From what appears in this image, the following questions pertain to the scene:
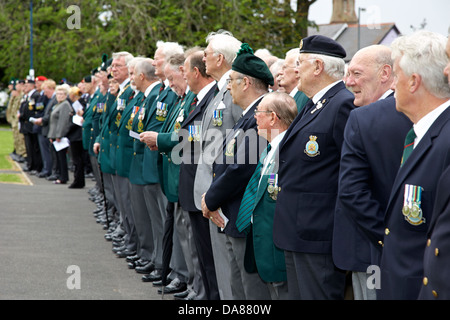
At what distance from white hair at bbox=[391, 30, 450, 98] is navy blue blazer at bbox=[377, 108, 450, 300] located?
13 cm

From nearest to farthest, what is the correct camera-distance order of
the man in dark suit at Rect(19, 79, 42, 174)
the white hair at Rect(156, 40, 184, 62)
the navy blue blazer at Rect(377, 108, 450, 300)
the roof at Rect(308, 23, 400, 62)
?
1. the navy blue blazer at Rect(377, 108, 450, 300)
2. the white hair at Rect(156, 40, 184, 62)
3. the man in dark suit at Rect(19, 79, 42, 174)
4. the roof at Rect(308, 23, 400, 62)

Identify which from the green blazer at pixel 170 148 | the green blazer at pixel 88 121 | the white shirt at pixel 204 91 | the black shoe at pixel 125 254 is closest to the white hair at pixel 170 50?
the green blazer at pixel 170 148

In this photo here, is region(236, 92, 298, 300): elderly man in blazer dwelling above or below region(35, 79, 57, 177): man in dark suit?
above

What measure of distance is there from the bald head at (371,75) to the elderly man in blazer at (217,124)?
1.46 meters

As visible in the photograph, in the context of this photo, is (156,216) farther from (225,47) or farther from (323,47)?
(323,47)

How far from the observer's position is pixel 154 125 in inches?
294

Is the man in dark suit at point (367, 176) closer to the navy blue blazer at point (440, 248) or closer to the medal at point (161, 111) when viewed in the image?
the navy blue blazer at point (440, 248)

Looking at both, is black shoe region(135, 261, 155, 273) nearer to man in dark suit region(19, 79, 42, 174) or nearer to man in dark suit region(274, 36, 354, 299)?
man in dark suit region(274, 36, 354, 299)

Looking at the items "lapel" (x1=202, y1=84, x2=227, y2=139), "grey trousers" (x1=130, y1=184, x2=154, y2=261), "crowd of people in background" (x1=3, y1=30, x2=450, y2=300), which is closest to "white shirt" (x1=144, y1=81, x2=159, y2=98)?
"crowd of people in background" (x1=3, y1=30, x2=450, y2=300)

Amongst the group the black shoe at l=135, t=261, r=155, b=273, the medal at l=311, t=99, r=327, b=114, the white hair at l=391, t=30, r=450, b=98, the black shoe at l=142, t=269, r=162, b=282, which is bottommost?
the black shoe at l=135, t=261, r=155, b=273

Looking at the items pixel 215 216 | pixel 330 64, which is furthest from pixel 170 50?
pixel 330 64

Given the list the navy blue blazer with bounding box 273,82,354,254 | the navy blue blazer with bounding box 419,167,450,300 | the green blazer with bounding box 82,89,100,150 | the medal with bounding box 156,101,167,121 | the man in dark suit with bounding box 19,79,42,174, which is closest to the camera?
the navy blue blazer with bounding box 419,167,450,300

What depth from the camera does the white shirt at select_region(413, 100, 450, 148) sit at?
305 centimetres

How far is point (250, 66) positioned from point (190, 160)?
125 cm
